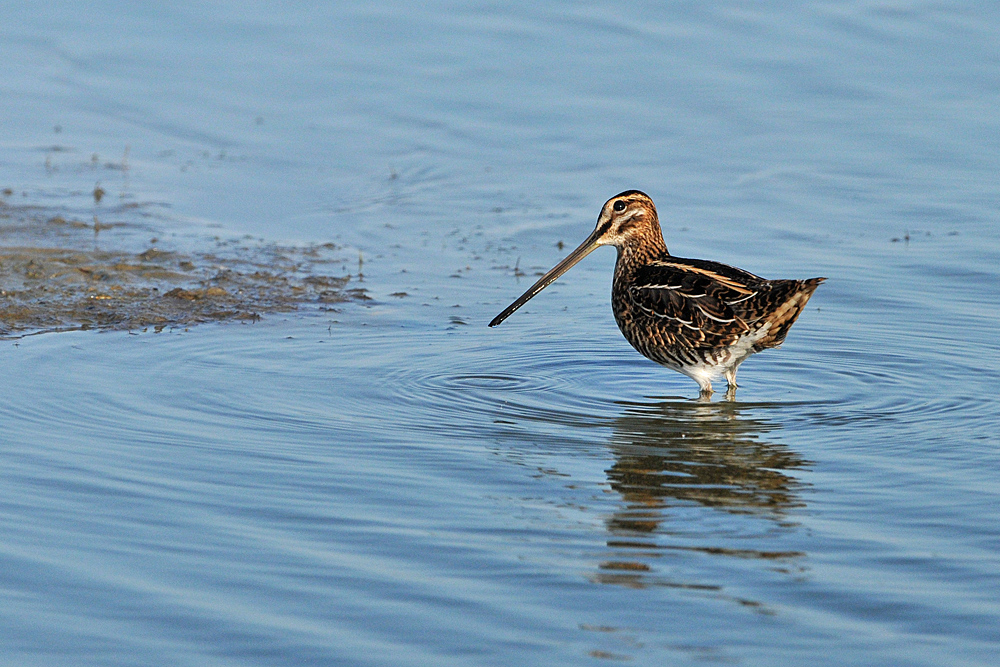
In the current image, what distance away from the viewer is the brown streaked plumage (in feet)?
22.7

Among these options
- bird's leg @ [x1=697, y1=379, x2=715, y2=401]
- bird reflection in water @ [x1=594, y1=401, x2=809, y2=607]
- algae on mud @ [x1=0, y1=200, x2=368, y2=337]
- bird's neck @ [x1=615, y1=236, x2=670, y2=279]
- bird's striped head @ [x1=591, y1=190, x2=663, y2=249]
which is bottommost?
bird reflection in water @ [x1=594, y1=401, x2=809, y2=607]

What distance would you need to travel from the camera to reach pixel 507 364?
765 cm

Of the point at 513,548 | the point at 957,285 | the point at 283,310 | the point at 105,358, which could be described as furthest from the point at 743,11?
the point at 513,548

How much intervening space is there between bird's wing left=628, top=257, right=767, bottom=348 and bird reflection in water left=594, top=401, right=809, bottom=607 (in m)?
0.38

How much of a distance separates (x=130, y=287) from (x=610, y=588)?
5.03 meters

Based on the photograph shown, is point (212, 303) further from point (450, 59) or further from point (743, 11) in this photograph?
point (743, 11)

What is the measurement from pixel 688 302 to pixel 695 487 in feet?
5.38

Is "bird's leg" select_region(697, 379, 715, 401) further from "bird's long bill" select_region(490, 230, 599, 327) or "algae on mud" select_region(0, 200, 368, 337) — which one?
A: "algae on mud" select_region(0, 200, 368, 337)

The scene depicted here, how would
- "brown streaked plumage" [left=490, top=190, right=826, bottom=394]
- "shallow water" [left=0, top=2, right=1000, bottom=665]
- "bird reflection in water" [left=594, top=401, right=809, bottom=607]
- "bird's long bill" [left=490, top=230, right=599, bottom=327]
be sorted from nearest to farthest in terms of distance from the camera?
"shallow water" [left=0, top=2, right=1000, bottom=665]
"bird reflection in water" [left=594, top=401, right=809, bottom=607]
"brown streaked plumage" [left=490, top=190, right=826, bottom=394]
"bird's long bill" [left=490, top=230, right=599, bottom=327]

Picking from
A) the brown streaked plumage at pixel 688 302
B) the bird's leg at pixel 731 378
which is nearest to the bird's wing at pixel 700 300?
the brown streaked plumage at pixel 688 302

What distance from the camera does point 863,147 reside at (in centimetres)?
1138

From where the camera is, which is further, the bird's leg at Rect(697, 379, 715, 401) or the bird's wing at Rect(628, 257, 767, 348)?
the bird's leg at Rect(697, 379, 715, 401)

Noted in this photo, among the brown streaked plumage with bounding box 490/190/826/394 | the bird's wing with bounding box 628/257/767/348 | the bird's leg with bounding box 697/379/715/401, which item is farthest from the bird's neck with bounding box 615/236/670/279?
the bird's leg with bounding box 697/379/715/401

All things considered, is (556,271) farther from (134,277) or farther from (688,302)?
(134,277)
